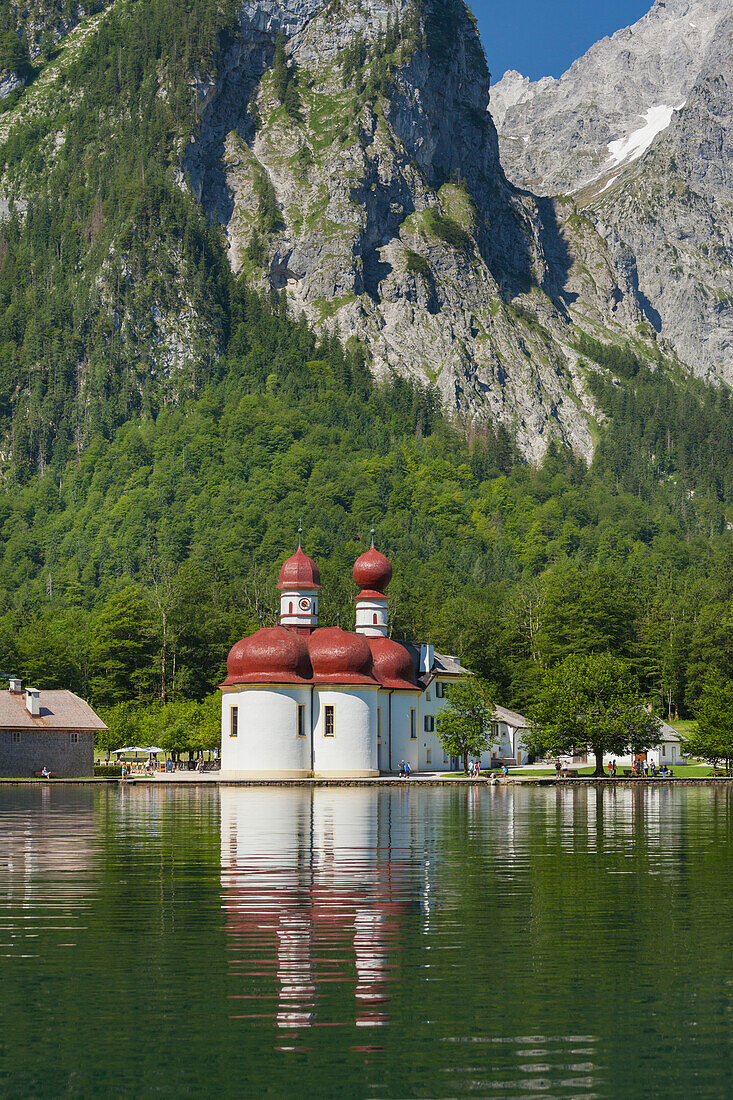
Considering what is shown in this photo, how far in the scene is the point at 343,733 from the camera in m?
94.8

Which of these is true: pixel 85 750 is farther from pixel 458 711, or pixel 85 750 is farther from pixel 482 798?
pixel 482 798

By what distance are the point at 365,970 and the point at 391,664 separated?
3357 inches

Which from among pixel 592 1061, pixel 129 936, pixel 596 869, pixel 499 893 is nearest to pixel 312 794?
pixel 596 869

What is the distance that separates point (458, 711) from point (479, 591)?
241ft

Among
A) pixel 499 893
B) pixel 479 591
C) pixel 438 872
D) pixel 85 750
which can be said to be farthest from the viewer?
pixel 479 591

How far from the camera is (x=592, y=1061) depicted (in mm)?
14656

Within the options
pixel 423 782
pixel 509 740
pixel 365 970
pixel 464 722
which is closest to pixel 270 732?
pixel 423 782

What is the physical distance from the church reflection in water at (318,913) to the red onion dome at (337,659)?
4822cm

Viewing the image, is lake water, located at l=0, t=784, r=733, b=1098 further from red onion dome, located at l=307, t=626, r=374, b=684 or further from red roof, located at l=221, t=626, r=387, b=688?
red onion dome, located at l=307, t=626, r=374, b=684

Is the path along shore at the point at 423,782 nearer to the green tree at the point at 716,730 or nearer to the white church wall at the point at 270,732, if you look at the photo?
the white church wall at the point at 270,732

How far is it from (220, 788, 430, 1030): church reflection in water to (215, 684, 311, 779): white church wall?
46.7m

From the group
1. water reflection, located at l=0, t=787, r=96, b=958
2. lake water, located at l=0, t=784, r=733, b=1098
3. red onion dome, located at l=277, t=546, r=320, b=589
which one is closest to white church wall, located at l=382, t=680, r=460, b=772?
red onion dome, located at l=277, t=546, r=320, b=589

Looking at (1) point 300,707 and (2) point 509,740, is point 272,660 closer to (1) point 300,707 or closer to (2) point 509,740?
(1) point 300,707

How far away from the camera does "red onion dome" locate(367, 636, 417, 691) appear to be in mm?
103500
